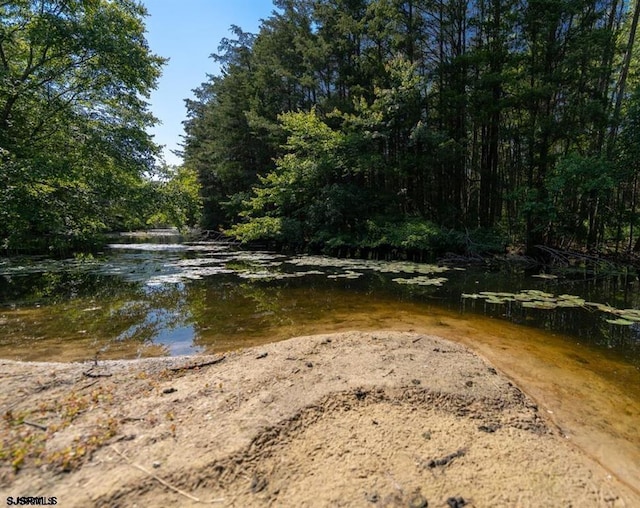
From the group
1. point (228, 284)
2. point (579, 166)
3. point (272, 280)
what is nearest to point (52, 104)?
point (228, 284)

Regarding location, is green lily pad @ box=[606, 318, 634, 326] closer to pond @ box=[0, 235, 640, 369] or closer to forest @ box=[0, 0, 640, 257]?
pond @ box=[0, 235, 640, 369]

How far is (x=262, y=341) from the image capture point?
4.25m

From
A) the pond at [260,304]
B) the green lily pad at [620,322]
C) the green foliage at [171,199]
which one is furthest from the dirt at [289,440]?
the green foliage at [171,199]

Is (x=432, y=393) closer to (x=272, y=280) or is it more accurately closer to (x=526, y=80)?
(x=272, y=280)

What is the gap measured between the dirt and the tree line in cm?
693

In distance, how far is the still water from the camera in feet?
9.48

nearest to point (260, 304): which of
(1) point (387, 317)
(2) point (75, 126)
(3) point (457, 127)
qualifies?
(1) point (387, 317)

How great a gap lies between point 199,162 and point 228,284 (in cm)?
1920

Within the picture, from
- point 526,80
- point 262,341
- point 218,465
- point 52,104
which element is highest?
point 526,80

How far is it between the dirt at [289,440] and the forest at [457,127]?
939 centimetres

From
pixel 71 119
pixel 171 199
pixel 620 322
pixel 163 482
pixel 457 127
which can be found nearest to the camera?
pixel 163 482

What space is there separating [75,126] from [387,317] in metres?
11.2

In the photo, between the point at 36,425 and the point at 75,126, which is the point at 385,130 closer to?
the point at 75,126

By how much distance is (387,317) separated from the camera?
17.6 feet
